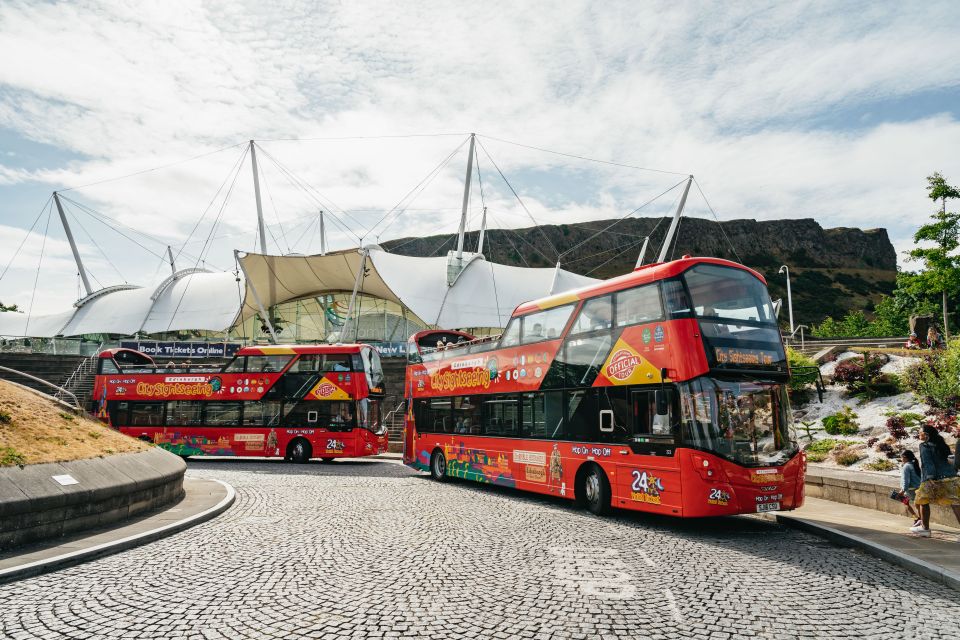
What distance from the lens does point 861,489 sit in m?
12.4

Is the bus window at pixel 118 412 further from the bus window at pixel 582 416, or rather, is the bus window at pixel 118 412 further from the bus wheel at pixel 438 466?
the bus window at pixel 582 416

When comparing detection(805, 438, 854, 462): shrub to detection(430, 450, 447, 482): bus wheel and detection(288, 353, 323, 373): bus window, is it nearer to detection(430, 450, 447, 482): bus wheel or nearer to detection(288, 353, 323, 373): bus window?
detection(430, 450, 447, 482): bus wheel

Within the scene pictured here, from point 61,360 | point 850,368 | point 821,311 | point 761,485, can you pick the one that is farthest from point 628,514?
point 821,311

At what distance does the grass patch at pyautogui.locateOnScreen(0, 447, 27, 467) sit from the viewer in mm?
7980

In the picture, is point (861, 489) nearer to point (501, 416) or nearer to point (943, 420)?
point (943, 420)

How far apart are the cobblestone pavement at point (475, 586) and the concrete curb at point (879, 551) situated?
0.50ft

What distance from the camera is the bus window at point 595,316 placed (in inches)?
460

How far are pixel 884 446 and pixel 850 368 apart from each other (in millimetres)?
5695

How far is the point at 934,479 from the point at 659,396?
3.67 metres

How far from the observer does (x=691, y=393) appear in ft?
32.3

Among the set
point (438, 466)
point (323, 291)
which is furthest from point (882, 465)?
point (323, 291)

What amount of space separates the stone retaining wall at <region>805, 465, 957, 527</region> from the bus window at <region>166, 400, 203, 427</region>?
19.4 meters

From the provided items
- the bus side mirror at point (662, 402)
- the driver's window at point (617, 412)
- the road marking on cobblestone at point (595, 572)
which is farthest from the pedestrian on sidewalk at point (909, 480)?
the road marking on cobblestone at point (595, 572)

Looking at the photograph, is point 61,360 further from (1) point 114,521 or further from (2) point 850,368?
(2) point 850,368
